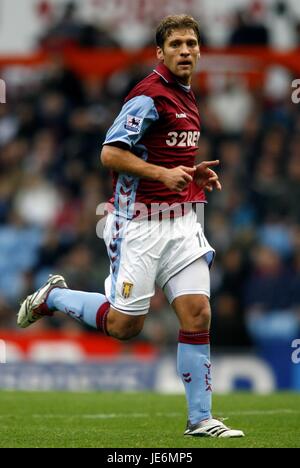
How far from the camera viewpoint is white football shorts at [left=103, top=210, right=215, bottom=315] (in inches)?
309

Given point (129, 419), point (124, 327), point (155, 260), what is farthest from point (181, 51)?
point (129, 419)

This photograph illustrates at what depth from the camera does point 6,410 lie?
9.59 meters

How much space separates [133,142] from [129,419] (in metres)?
2.25

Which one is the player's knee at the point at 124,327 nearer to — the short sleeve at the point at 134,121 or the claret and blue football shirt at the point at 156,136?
the claret and blue football shirt at the point at 156,136

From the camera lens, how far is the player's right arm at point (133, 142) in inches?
300

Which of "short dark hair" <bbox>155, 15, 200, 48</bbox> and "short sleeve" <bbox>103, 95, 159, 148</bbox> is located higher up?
"short dark hair" <bbox>155, 15, 200, 48</bbox>

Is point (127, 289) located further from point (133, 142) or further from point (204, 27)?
point (204, 27)

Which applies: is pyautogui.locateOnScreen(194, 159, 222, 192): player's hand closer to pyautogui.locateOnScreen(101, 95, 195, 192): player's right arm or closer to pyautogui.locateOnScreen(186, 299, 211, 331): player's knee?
pyautogui.locateOnScreen(101, 95, 195, 192): player's right arm

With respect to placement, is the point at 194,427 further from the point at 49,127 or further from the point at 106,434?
the point at 49,127

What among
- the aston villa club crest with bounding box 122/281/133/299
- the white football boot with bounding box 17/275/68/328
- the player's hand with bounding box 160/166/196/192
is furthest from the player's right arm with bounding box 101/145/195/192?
the white football boot with bounding box 17/275/68/328

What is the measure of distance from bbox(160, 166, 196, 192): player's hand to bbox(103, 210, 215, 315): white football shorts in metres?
0.41
